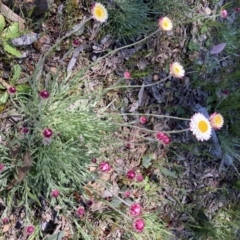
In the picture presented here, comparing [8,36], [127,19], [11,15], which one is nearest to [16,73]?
[8,36]

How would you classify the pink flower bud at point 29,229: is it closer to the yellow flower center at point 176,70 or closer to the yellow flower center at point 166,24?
the yellow flower center at point 176,70

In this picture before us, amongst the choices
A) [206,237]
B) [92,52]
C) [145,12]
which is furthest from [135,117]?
[206,237]

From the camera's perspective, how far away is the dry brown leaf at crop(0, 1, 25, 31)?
83.0 inches

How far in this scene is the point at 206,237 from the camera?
2525mm

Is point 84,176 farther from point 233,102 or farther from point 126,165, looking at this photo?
point 233,102

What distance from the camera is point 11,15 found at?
2127 mm

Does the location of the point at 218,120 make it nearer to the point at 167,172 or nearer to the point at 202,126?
the point at 202,126

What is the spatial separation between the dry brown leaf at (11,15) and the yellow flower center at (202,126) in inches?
39.4

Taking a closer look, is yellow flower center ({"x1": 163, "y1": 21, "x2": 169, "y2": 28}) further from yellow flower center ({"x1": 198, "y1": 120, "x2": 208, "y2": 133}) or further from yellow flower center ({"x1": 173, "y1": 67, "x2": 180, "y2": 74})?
yellow flower center ({"x1": 198, "y1": 120, "x2": 208, "y2": 133})

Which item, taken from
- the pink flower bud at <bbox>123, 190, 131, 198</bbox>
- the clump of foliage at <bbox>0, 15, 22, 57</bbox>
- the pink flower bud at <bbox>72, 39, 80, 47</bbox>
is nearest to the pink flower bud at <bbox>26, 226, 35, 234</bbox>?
the pink flower bud at <bbox>123, 190, 131, 198</bbox>

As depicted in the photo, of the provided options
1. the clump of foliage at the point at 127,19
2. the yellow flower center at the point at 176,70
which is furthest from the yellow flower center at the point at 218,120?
the clump of foliage at the point at 127,19

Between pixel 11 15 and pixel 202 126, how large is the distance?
108cm

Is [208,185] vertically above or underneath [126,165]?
above

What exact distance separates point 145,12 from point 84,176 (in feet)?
3.41
